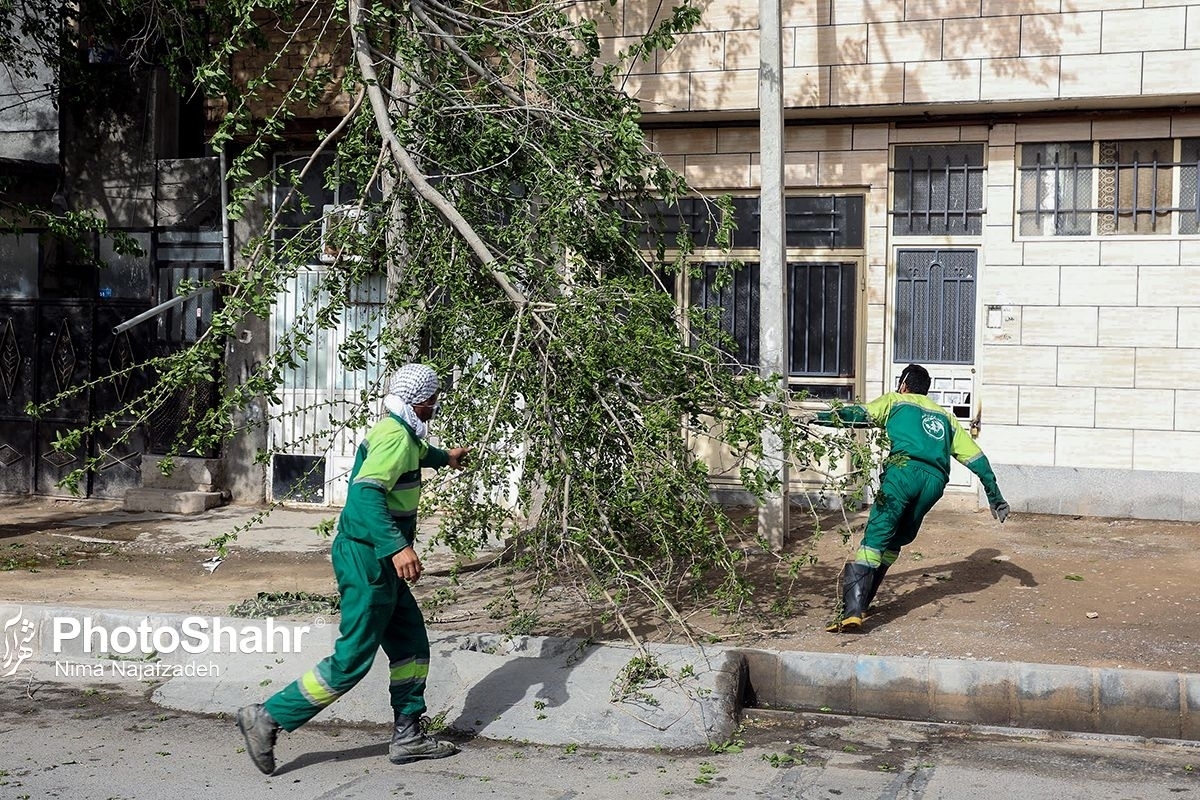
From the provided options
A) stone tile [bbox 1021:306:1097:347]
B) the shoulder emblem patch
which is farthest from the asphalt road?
stone tile [bbox 1021:306:1097:347]

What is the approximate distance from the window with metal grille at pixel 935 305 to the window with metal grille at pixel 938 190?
21 cm

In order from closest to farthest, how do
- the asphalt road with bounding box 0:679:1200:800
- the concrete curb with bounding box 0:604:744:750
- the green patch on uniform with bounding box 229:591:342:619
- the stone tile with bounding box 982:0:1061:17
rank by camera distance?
the asphalt road with bounding box 0:679:1200:800 → the concrete curb with bounding box 0:604:744:750 → the green patch on uniform with bounding box 229:591:342:619 → the stone tile with bounding box 982:0:1061:17

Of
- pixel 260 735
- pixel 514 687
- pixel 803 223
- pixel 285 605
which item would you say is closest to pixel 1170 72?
pixel 803 223

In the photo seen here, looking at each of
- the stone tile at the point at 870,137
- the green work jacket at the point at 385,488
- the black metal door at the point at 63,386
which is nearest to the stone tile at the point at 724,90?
the stone tile at the point at 870,137

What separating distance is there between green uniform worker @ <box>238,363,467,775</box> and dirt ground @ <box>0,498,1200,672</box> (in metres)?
1.37

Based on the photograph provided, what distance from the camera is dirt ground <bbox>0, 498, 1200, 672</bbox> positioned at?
6.86 metres

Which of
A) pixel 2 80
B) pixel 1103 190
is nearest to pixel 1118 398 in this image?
pixel 1103 190

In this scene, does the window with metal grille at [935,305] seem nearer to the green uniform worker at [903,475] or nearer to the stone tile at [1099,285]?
the stone tile at [1099,285]

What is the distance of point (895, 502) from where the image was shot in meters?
7.14

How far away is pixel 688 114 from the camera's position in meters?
10.6

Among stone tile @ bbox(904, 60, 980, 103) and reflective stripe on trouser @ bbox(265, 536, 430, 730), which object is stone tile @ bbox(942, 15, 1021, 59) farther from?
reflective stripe on trouser @ bbox(265, 536, 430, 730)

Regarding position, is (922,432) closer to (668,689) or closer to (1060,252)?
(668,689)

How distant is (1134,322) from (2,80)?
11071 mm

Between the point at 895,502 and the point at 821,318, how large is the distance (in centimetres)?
380
